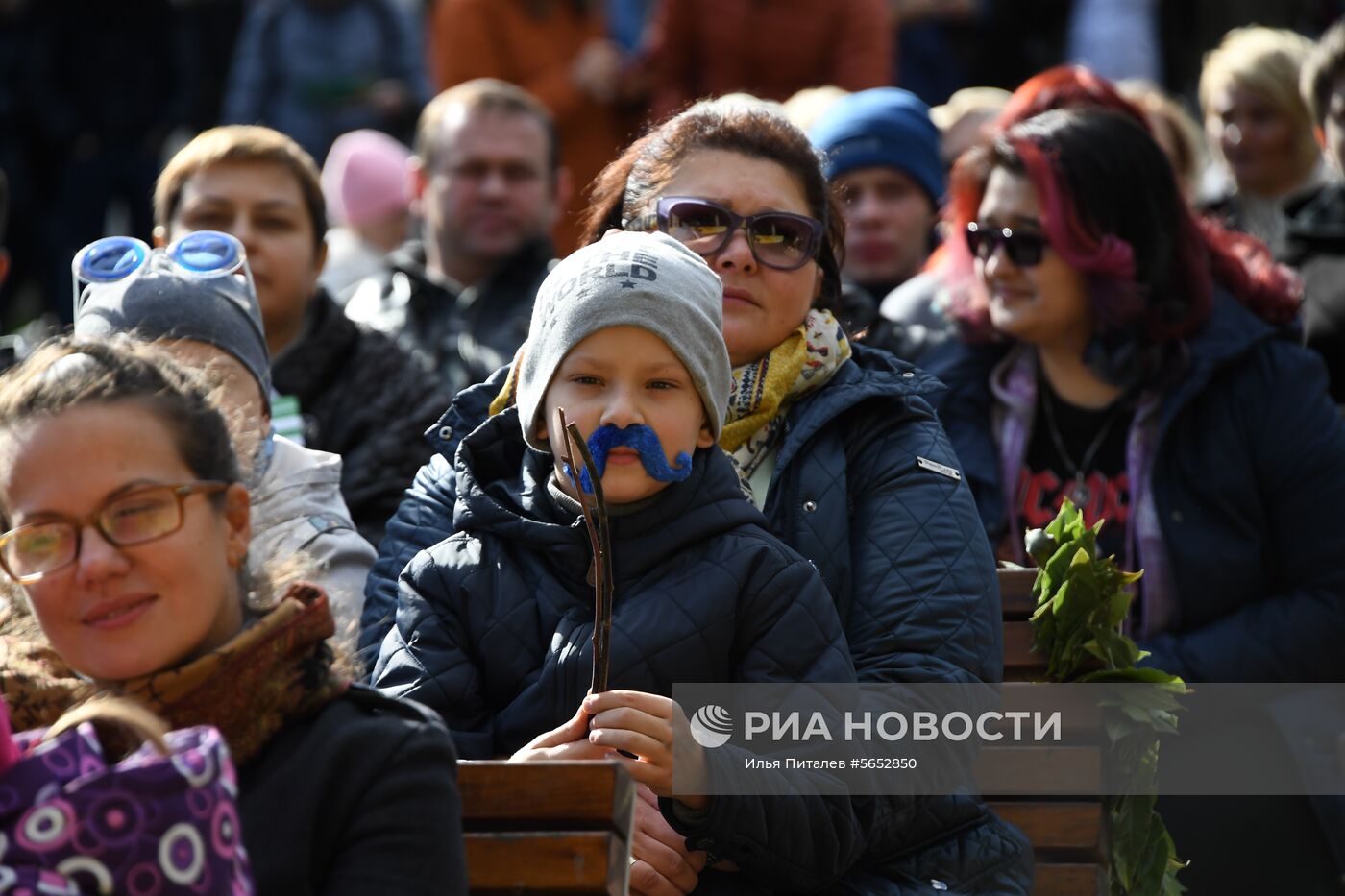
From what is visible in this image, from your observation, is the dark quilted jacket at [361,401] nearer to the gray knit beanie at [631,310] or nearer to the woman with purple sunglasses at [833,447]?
the woman with purple sunglasses at [833,447]

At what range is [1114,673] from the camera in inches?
155

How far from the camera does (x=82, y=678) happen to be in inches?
110

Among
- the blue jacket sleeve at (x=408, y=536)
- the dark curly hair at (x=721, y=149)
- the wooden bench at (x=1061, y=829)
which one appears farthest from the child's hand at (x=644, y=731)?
the dark curly hair at (x=721, y=149)

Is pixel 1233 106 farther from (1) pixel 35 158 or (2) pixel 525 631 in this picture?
(1) pixel 35 158

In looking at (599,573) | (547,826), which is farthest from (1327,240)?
(547,826)

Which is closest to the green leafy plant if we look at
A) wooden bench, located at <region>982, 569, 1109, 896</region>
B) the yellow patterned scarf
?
wooden bench, located at <region>982, 569, 1109, 896</region>

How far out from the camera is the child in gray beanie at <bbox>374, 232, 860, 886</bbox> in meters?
3.18

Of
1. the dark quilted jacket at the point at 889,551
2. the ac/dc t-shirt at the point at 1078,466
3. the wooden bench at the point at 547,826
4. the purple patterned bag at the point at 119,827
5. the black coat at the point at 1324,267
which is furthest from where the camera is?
the black coat at the point at 1324,267

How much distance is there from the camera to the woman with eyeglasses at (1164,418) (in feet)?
15.9

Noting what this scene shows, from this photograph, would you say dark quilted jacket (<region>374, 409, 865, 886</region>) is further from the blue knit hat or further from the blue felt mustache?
the blue knit hat

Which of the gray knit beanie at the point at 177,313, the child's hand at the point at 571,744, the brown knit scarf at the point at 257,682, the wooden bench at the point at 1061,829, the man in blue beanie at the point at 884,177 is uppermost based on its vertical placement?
the man in blue beanie at the point at 884,177

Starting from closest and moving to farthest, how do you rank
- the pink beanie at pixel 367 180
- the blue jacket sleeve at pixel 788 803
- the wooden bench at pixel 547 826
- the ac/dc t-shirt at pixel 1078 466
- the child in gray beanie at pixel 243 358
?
1. the wooden bench at pixel 547 826
2. the blue jacket sleeve at pixel 788 803
3. the child in gray beanie at pixel 243 358
4. the ac/dc t-shirt at pixel 1078 466
5. the pink beanie at pixel 367 180

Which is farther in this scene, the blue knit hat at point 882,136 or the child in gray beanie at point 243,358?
the blue knit hat at point 882,136

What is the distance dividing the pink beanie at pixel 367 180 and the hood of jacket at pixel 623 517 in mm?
5794
